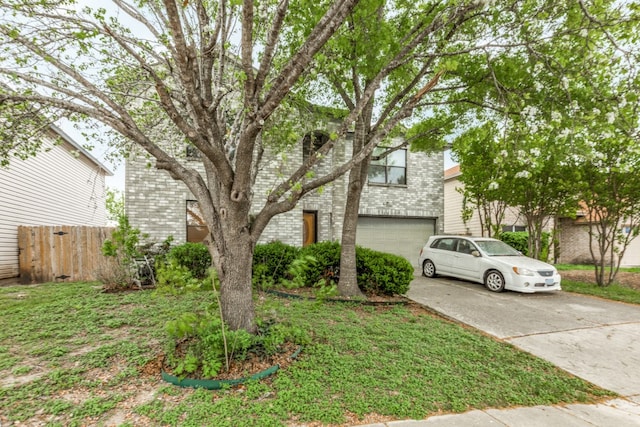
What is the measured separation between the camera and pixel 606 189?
28.3 ft

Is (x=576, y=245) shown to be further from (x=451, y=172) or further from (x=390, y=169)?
(x=390, y=169)

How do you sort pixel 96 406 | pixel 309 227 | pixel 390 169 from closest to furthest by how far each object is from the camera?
1. pixel 96 406
2. pixel 309 227
3. pixel 390 169

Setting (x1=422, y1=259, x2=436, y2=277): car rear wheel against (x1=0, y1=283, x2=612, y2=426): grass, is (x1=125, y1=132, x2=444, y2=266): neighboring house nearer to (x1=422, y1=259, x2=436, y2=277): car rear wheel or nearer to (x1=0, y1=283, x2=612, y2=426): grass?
(x1=422, y1=259, x2=436, y2=277): car rear wheel

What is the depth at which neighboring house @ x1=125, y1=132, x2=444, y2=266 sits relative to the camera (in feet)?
31.4

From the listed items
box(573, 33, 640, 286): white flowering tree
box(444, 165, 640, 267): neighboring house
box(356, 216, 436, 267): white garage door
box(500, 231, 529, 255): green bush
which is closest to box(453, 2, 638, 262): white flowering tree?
box(573, 33, 640, 286): white flowering tree

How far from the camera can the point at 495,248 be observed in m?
9.05

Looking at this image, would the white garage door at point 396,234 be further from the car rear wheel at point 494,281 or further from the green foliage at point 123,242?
the green foliage at point 123,242

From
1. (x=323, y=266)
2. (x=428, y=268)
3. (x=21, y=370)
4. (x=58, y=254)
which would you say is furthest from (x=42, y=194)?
(x=428, y=268)

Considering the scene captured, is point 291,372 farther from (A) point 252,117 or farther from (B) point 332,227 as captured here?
(B) point 332,227

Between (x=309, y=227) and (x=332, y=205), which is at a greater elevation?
(x=332, y=205)

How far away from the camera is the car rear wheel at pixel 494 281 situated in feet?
26.6

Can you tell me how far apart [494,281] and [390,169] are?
6.22 metres

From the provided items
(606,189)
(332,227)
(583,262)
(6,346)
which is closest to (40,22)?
(6,346)

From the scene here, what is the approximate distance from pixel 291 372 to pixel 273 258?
190 inches
